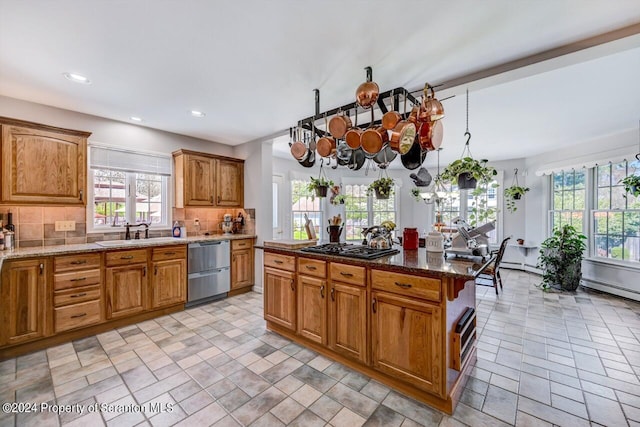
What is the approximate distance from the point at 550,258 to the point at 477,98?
134 inches

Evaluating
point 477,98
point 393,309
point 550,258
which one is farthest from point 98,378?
point 550,258

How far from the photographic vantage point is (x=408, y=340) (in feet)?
6.20

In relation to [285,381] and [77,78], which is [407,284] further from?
[77,78]

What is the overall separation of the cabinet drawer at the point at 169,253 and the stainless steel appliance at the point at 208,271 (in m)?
0.10

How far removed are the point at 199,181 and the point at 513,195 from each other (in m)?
6.16

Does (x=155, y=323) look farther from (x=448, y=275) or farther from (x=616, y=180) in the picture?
(x=616, y=180)

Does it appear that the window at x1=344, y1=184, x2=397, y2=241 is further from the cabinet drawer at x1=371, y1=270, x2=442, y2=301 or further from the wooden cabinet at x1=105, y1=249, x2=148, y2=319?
the cabinet drawer at x1=371, y1=270, x2=442, y2=301

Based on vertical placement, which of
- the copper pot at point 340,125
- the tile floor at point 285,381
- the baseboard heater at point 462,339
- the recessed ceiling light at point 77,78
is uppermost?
the recessed ceiling light at point 77,78

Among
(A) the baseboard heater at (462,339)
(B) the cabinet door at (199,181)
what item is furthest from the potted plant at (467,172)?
(B) the cabinet door at (199,181)

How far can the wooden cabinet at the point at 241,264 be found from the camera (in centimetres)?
419

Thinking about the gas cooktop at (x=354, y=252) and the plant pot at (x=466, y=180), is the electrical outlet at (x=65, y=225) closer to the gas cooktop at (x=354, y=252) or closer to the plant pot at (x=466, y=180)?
the gas cooktop at (x=354, y=252)

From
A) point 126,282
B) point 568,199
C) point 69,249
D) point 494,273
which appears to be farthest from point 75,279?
point 568,199

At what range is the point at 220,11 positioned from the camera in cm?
166

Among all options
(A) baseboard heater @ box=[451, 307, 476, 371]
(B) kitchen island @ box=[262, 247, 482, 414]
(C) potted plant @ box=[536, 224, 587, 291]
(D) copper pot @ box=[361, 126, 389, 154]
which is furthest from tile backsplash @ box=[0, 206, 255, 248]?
(C) potted plant @ box=[536, 224, 587, 291]
